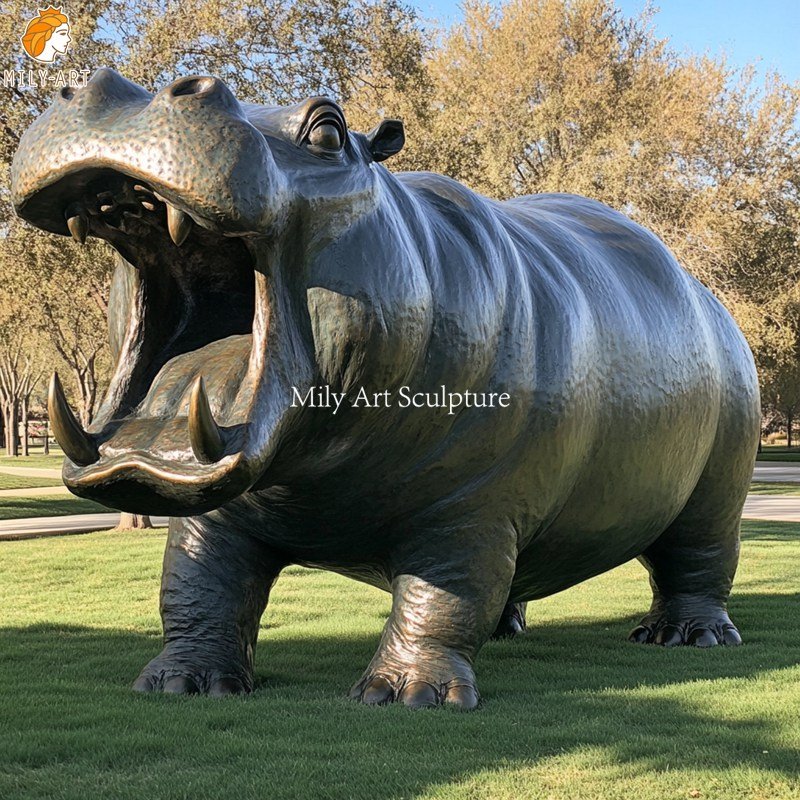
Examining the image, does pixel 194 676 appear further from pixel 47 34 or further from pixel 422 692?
pixel 47 34

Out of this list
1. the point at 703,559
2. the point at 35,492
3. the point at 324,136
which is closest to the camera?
the point at 324,136

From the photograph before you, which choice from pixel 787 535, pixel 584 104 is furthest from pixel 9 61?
pixel 584 104

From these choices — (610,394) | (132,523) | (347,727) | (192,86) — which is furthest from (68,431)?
(132,523)

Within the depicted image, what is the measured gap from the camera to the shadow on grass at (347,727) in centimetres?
321

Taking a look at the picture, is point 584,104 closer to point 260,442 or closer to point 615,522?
point 615,522

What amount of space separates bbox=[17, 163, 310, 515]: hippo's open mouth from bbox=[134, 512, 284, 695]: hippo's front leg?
90 centimetres

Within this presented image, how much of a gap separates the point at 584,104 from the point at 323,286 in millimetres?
21930

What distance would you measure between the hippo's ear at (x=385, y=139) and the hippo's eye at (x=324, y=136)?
0.31 m

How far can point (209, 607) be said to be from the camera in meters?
4.48

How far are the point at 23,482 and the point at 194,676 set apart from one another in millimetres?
27332

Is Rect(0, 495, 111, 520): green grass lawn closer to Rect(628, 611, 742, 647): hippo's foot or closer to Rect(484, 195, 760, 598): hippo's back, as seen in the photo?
Rect(628, 611, 742, 647): hippo's foot

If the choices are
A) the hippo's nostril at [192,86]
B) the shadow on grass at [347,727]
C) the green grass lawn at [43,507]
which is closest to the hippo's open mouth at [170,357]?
A: the hippo's nostril at [192,86]

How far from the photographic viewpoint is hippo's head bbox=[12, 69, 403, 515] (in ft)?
10.4

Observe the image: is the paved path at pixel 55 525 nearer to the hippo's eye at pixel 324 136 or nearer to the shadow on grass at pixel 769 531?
the shadow on grass at pixel 769 531
